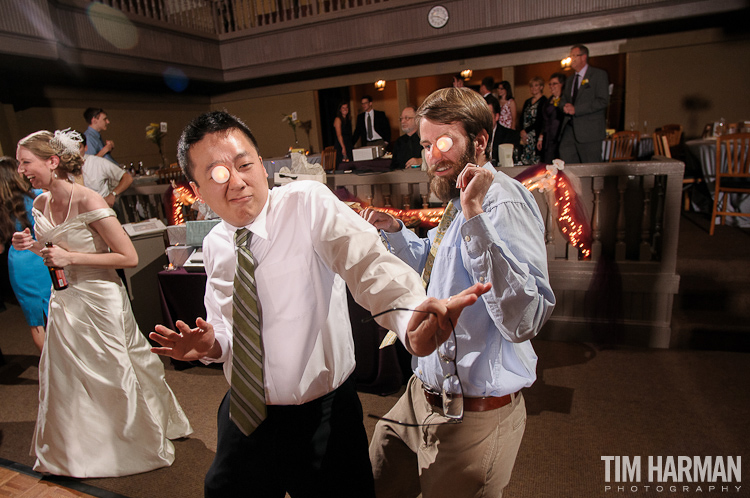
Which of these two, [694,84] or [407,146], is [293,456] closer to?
[407,146]

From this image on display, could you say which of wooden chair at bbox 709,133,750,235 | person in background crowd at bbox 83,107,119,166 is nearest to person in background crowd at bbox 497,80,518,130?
wooden chair at bbox 709,133,750,235

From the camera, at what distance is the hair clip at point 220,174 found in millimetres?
1020

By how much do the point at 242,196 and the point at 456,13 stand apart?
328 inches

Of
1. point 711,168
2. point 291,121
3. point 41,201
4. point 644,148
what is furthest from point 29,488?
point 291,121

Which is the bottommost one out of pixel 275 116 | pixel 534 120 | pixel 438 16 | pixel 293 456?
pixel 293 456

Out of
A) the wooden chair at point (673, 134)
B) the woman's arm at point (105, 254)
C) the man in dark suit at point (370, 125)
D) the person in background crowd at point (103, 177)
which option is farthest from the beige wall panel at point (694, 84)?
the woman's arm at point (105, 254)

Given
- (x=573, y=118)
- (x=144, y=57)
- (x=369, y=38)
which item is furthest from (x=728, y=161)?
(x=144, y=57)

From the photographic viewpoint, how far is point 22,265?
3.11 meters

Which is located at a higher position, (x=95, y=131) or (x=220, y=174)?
(x=95, y=131)

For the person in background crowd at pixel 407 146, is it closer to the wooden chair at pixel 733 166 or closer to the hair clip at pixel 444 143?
the wooden chair at pixel 733 166

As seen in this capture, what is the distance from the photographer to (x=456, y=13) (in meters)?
8.03

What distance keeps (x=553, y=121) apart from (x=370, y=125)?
2.95 m

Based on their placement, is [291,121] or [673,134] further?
[291,121]

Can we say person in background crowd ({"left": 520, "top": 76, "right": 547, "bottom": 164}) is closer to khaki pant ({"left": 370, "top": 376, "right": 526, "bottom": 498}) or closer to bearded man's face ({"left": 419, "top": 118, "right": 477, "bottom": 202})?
bearded man's face ({"left": 419, "top": 118, "right": 477, "bottom": 202})
